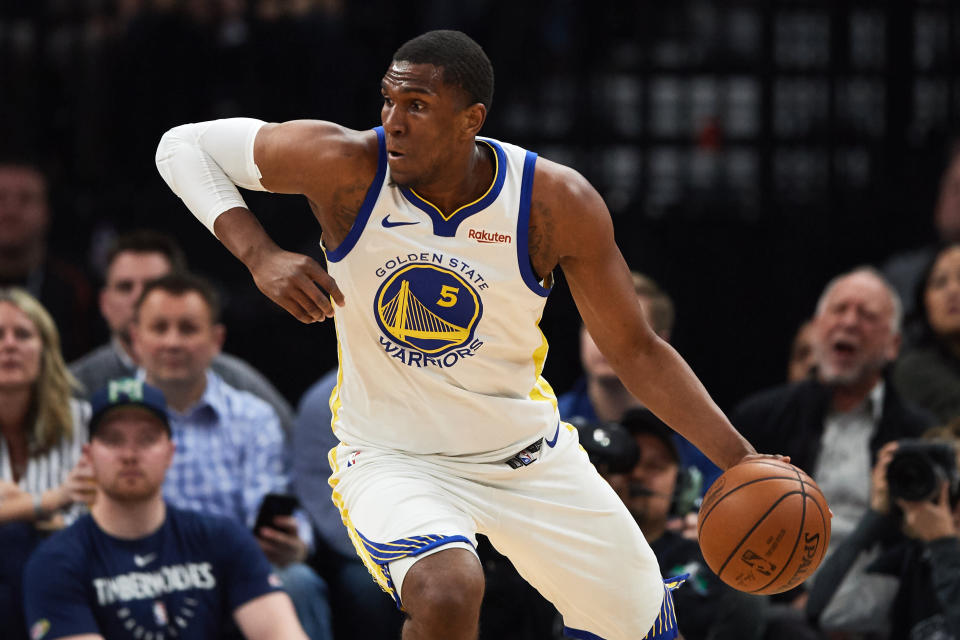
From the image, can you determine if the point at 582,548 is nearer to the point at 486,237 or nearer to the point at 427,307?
the point at 427,307

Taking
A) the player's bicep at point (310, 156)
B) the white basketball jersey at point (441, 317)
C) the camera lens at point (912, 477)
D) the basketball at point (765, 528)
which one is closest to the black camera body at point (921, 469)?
the camera lens at point (912, 477)

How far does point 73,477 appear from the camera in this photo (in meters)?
5.30

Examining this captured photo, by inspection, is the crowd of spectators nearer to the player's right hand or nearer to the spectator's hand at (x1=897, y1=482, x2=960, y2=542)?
the spectator's hand at (x1=897, y1=482, x2=960, y2=542)

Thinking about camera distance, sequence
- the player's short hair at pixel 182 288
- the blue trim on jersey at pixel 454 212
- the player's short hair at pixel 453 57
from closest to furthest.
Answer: the player's short hair at pixel 453 57 → the blue trim on jersey at pixel 454 212 → the player's short hair at pixel 182 288

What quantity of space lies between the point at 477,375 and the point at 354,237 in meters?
0.54

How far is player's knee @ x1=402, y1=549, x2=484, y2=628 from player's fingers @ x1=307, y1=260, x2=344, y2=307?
74 centimetres

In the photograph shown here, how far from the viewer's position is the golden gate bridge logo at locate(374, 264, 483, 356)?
3.85m

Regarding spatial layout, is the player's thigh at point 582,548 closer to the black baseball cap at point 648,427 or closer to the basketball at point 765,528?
the basketball at point 765,528

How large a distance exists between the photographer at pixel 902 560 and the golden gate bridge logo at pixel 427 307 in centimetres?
220

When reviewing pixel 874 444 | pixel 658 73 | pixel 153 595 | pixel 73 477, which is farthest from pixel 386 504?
pixel 658 73

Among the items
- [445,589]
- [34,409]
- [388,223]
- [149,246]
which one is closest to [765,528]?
[445,589]

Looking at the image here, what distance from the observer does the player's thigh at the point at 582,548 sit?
398 centimetres

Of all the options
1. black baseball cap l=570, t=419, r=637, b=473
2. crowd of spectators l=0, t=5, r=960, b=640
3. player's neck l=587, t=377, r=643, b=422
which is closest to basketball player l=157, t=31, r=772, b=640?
black baseball cap l=570, t=419, r=637, b=473

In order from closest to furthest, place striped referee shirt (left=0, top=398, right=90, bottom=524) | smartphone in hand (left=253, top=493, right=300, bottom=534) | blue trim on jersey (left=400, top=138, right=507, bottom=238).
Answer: blue trim on jersey (left=400, top=138, right=507, bottom=238) → smartphone in hand (left=253, top=493, right=300, bottom=534) → striped referee shirt (left=0, top=398, right=90, bottom=524)
